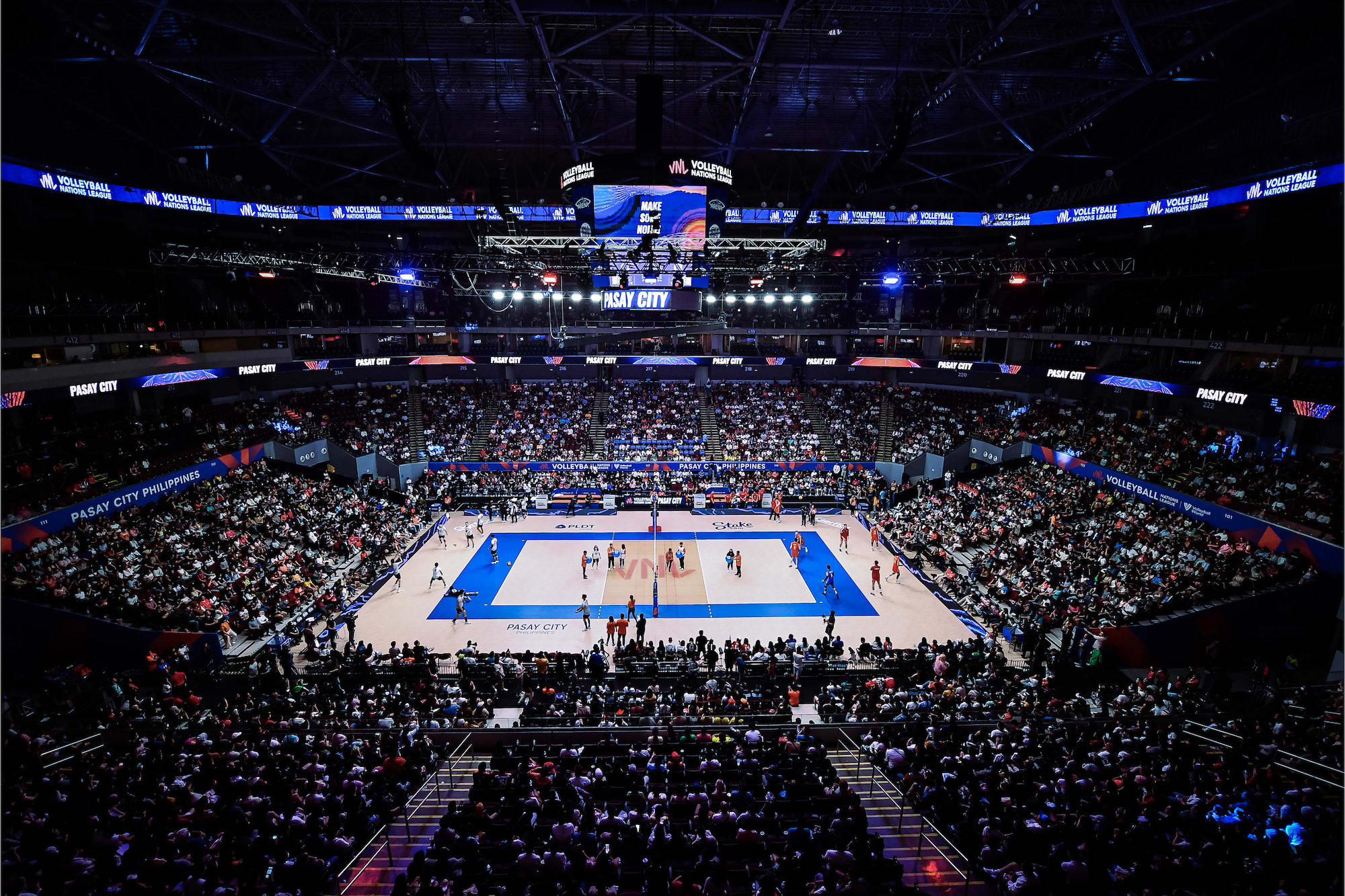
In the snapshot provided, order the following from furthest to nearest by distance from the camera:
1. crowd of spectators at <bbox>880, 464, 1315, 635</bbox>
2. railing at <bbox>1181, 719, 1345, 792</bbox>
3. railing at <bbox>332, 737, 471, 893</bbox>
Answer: crowd of spectators at <bbox>880, 464, 1315, 635</bbox> < railing at <bbox>1181, 719, 1345, 792</bbox> < railing at <bbox>332, 737, 471, 893</bbox>

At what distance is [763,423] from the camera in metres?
38.7

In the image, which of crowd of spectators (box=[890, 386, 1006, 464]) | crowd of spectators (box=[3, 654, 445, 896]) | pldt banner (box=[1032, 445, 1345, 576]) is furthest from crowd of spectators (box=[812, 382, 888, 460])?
crowd of spectators (box=[3, 654, 445, 896])

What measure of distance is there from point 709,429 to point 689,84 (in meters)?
20.4

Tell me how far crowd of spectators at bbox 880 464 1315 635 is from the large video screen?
16.3 m

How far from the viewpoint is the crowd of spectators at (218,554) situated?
17062 millimetres

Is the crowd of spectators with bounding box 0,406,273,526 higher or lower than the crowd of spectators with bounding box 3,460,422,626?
higher

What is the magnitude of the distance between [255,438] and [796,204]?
1226 inches

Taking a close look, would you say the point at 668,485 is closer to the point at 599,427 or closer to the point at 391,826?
the point at 599,427

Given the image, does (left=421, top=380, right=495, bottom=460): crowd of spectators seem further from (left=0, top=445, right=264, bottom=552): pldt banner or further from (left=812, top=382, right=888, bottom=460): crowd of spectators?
(left=812, top=382, right=888, bottom=460): crowd of spectators

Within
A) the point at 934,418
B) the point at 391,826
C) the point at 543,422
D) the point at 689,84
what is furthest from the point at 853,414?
the point at 391,826

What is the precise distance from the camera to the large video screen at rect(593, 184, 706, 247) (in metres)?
18.6

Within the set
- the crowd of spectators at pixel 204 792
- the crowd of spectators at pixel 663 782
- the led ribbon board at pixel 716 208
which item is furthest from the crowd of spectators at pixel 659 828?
the led ribbon board at pixel 716 208

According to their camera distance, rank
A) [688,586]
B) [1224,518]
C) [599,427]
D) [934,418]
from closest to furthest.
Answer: [1224,518]
[688,586]
[934,418]
[599,427]

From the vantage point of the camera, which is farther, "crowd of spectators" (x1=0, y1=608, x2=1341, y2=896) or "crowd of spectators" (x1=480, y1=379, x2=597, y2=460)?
"crowd of spectators" (x1=480, y1=379, x2=597, y2=460)
